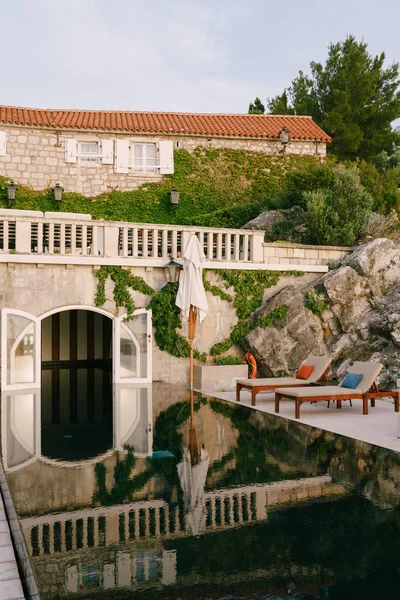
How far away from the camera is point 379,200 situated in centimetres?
1659

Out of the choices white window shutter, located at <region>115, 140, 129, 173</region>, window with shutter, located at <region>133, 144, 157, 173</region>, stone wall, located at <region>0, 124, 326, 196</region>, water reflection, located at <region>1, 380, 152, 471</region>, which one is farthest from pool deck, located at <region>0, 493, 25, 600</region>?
window with shutter, located at <region>133, 144, 157, 173</region>

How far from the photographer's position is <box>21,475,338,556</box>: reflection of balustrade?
444 centimetres

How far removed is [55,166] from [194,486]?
53.8ft

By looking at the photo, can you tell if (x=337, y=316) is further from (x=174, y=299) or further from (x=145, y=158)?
(x=145, y=158)

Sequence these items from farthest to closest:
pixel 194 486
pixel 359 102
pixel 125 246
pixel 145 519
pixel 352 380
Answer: pixel 359 102
pixel 125 246
pixel 352 380
pixel 194 486
pixel 145 519

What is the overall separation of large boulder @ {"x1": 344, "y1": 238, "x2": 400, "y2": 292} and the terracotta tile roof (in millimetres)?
8880

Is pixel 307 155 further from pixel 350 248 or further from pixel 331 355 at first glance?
pixel 331 355

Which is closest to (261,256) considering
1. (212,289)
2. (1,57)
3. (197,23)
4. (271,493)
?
(212,289)

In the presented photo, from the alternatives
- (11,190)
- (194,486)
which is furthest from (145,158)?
(194,486)

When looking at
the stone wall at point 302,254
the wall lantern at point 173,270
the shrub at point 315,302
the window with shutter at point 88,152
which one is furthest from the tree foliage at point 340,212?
the window with shutter at point 88,152

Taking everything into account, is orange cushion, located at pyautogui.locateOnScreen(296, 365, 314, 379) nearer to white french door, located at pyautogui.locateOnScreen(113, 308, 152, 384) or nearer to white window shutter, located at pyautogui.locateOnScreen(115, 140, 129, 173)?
white french door, located at pyautogui.locateOnScreen(113, 308, 152, 384)

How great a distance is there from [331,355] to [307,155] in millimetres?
10889

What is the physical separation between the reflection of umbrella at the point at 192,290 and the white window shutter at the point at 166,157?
8628 millimetres

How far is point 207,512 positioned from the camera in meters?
5.03
